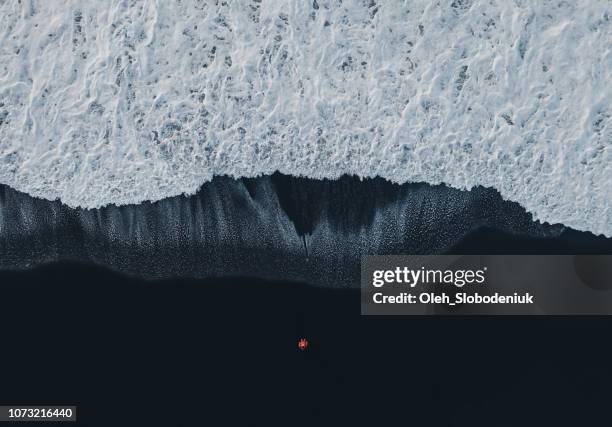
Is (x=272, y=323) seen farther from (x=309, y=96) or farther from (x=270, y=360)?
(x=309, y=96)

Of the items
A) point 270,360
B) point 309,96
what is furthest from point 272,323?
point 309,96

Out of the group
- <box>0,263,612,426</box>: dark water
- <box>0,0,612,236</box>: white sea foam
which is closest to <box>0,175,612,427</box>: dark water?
<box>0,263,612,426</box>: dark water

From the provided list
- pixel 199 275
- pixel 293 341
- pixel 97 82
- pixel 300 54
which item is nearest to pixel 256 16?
pixel 300 54

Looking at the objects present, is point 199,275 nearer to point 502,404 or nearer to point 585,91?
point 502,404

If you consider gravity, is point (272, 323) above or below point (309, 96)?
below

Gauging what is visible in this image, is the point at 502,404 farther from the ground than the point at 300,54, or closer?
closer

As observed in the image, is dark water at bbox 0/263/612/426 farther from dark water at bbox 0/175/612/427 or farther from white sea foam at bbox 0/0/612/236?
white sea foam at bbox 0/0/612/236
